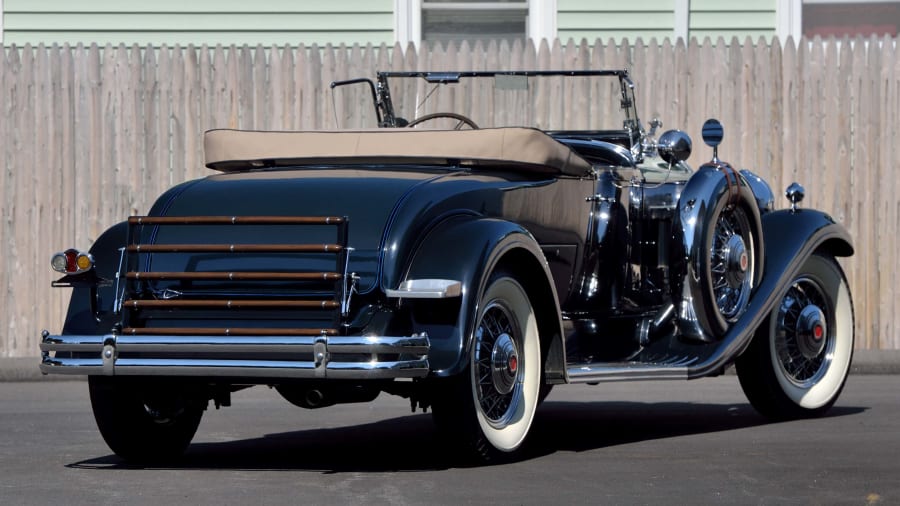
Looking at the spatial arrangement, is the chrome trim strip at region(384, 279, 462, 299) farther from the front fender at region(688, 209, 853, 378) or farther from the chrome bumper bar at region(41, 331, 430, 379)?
the front fender at region(688, 209, 853, 378)

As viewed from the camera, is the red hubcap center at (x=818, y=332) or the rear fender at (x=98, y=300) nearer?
the rear fender at (x=98, y=300)

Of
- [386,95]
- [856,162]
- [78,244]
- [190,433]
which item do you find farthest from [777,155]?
[190,433]

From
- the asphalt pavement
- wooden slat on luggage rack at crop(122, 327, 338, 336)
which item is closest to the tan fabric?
wooden slat on luggage rack at crop(122, 327, 338, 336)

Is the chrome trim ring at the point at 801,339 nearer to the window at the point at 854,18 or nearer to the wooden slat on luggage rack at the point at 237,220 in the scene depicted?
the wooden slat on luggage rack at the point at 237,220

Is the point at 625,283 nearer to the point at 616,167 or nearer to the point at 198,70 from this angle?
the point at 616,167

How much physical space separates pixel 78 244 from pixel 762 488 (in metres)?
7.20

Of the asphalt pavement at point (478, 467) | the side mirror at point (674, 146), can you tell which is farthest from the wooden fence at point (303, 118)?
the side mirror at point (674, 146)

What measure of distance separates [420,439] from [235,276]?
174 cm

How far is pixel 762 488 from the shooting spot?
615cm

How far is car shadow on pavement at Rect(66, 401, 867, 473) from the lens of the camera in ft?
22.9

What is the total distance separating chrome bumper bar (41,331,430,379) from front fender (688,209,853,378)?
204 centimetres

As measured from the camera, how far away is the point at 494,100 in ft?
38.1

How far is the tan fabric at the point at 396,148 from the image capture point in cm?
721

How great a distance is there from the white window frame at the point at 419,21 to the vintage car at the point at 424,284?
5816 millimetres
